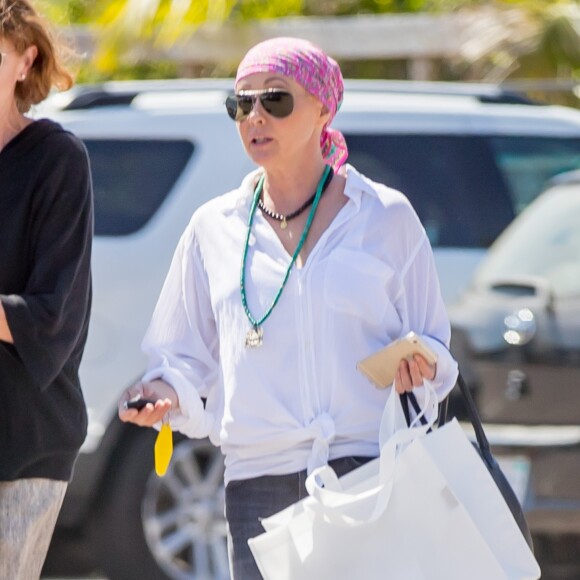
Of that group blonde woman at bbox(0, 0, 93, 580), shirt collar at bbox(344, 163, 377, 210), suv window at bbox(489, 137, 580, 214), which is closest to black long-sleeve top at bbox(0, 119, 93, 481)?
blonde woman at bbox(0, 0, 93, 580)

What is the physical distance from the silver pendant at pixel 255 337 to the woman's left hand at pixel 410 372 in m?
0.31

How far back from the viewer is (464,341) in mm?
6484

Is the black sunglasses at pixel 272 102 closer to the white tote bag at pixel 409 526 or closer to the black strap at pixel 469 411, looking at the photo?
the black strap at pixel 469 411

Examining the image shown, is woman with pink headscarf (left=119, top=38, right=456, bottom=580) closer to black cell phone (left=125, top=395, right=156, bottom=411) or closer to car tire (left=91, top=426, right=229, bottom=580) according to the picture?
black cell phone (left=125, top=395, right=156, bottom=411)

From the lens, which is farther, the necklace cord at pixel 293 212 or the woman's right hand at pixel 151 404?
the necklace cord at pixel 293 212

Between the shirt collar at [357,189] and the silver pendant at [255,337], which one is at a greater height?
the shirt collar at [357,189]

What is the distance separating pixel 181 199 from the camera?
7004 millimetres

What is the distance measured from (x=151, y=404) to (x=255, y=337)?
0.26 m

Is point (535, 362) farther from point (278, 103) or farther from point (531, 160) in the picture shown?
point (278, 103)

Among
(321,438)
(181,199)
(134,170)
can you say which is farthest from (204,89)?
(321,438)

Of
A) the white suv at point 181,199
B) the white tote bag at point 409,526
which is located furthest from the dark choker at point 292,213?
the white suv at point 181,199

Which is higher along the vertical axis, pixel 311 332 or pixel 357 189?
pixel 357 189

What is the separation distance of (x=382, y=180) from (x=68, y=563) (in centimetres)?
213

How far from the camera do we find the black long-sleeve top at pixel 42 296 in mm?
3518
